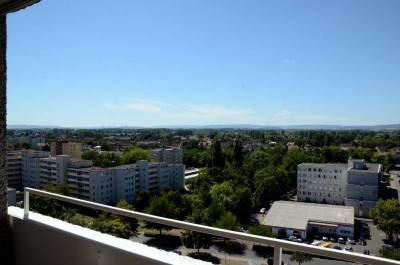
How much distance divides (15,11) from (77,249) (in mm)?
1158

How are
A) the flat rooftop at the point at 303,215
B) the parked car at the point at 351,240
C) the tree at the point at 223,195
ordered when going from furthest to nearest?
the tree at the point at 223,195 → the flat rooftop at the point at 303,215 → the parked car at the point at 351,240

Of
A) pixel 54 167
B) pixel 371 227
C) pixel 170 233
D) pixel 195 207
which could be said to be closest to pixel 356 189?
pixel 371 227

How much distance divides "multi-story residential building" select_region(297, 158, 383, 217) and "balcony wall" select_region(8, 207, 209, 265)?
1944 cm

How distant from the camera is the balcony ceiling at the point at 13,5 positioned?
1.43 metres

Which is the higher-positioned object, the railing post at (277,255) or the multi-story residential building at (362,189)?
the railing post at (277,255)

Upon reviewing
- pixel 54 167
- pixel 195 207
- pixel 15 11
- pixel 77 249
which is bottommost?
pixel 195 207

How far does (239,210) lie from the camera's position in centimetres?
1542

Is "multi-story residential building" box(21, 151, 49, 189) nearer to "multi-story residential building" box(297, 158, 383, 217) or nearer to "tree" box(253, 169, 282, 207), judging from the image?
"tree" box(253, 169, 282, 207)

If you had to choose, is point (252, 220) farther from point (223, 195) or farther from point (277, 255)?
point (277, 255)

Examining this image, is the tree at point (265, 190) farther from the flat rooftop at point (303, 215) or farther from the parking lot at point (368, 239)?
the parking lot at point (368, 239)

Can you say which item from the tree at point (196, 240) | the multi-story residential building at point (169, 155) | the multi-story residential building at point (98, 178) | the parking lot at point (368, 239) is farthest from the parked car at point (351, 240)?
the multi-story residential building at point (169, 155)

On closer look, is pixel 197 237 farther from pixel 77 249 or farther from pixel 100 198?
pixel 100 198

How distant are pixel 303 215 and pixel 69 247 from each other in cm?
1515

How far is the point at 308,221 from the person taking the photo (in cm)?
1427
